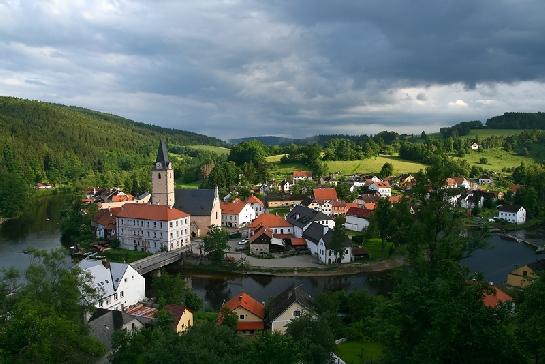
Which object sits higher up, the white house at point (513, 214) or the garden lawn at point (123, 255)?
the white house at point (513, 214)

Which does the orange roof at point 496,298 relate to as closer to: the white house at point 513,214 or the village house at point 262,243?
the village house at point 262,243

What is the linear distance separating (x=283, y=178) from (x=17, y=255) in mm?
56281

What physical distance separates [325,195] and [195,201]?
2276 centimetres

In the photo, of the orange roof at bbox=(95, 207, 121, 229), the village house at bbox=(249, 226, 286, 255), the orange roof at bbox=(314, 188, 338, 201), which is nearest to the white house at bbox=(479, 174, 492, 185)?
the orange roof at bbox=(314, 188, 338, 201)

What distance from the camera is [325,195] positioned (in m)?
73.1

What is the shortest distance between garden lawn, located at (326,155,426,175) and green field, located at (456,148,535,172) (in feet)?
42.4

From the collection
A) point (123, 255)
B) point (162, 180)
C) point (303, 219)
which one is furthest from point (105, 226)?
point (303, 219)

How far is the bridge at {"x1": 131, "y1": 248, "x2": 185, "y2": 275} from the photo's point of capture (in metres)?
43.6

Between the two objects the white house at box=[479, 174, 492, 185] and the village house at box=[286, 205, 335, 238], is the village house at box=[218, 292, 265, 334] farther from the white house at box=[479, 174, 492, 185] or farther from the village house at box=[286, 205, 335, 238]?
the white house at box=[479, 174, 492, 185]

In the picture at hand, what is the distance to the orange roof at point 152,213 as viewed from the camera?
49.9 meters

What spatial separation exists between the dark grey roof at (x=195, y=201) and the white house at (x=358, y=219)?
16676 millimetres

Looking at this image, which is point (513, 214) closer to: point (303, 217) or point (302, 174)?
point (303, 217)

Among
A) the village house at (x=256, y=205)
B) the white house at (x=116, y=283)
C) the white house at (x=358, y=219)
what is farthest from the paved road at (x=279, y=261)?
the village house at (x=256, y=205)

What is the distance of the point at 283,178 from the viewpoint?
9850cm
